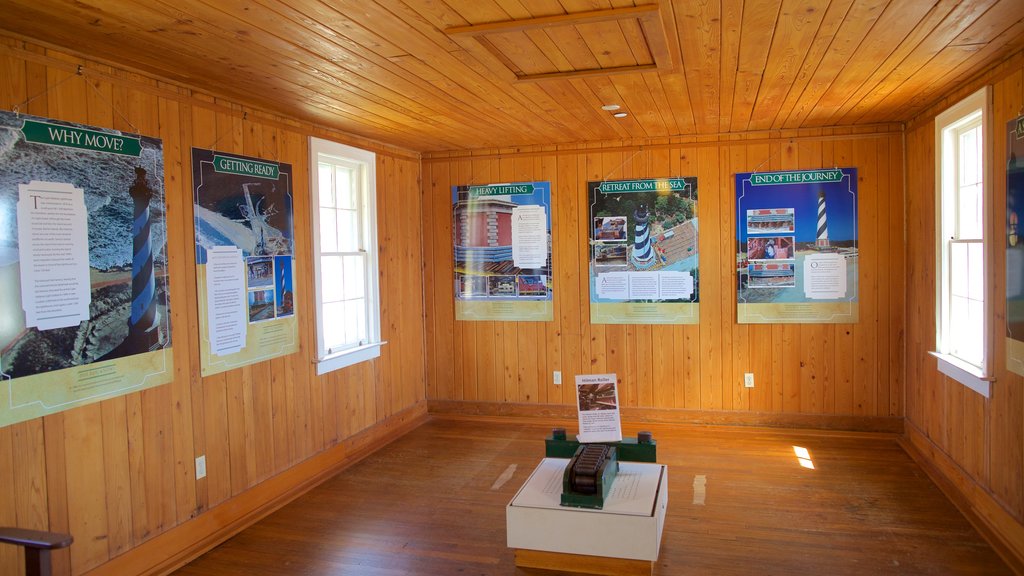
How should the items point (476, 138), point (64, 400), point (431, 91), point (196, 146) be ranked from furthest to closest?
point (476, 138) < point (431, 91) < point (196, 146) < point (64, 400)

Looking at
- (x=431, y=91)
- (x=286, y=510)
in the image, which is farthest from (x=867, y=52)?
(x=286, y=510)

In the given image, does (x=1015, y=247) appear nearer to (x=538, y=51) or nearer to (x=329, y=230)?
(x=538, y=51)

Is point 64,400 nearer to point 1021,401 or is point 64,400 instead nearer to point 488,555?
point 488,555

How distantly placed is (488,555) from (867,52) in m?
3.18

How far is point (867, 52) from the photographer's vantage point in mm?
3377

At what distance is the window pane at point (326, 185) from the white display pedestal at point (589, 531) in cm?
274

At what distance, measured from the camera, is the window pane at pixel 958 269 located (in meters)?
4.25

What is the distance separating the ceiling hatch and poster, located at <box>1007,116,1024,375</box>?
172 centimetres

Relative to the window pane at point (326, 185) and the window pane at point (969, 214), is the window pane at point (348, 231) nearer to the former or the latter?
the window pane at point (326, 185)

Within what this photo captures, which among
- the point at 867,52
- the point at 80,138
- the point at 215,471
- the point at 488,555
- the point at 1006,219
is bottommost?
the point at 488,555

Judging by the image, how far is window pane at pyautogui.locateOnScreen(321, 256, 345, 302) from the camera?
16.7 feet

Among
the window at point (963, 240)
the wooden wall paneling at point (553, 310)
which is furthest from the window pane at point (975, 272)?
the wooden wall paneling at point (553, 310)

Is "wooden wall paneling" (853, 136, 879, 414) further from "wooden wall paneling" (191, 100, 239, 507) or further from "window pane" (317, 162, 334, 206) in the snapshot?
"wooden wall paneling" (191, 100, 239, 507)

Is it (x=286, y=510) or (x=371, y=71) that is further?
(x=286, y=510)
